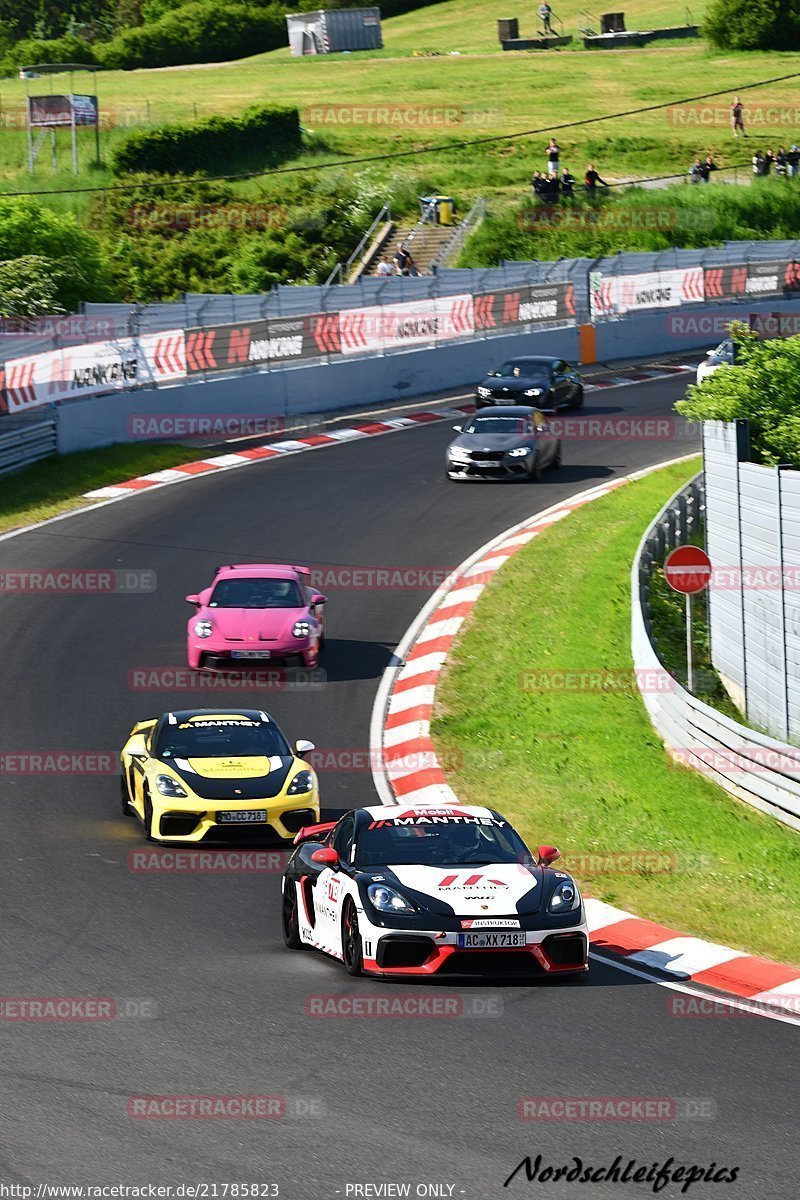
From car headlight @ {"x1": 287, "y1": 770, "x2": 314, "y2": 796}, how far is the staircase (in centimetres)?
4369

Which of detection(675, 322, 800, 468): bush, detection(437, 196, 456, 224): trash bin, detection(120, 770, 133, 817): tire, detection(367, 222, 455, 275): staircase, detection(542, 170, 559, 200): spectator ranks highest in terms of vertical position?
detection(542, 170, 559, 200): spectator

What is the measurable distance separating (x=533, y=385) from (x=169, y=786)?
22765 mm

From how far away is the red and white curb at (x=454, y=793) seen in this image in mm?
12766

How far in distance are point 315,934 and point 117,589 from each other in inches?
552

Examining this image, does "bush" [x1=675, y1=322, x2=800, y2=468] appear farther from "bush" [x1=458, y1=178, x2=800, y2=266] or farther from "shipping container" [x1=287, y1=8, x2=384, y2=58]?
"shipping container" [x1=287, y1=8, x2=384, y2=58]

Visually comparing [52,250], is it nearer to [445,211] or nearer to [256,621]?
[445,211]

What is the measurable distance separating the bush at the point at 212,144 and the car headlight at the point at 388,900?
58.8 meters

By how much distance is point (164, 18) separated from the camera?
4537 inches

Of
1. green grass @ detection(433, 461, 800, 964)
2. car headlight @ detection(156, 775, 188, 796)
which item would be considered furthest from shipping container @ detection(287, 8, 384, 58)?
car headlight @ detection(156, 775, 188, 796)

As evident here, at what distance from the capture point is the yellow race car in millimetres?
16203

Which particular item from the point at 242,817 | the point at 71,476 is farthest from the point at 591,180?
the point at 242,817

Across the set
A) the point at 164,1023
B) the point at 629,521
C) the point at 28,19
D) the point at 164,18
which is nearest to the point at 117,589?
the point at 629,521

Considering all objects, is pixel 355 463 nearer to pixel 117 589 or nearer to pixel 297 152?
pixel 117 589

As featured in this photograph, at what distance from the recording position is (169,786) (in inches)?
646
